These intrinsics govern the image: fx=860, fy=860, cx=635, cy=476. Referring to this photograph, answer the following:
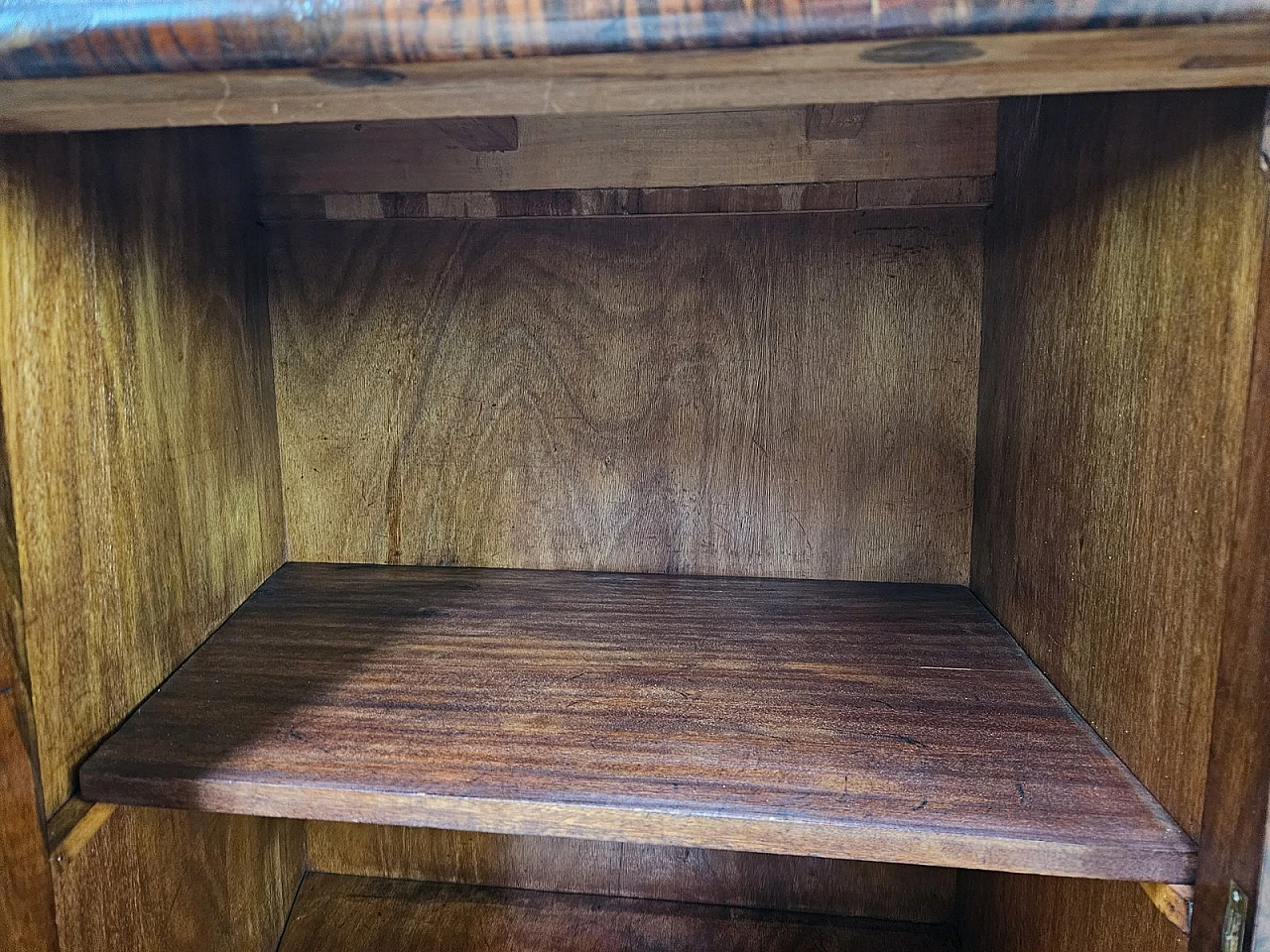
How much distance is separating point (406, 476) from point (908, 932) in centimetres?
71

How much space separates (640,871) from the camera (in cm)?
95

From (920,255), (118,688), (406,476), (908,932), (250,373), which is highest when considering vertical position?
(920,255)

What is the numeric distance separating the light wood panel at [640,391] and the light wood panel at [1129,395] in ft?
0.33

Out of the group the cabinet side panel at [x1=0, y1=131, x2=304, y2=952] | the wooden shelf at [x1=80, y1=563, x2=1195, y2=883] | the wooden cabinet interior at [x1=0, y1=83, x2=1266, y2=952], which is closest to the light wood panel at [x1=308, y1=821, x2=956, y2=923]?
the wooden cabinet interior at [x1=0, y1=83, x2=1266, y2=952]

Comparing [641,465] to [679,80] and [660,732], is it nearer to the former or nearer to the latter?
[660,732]

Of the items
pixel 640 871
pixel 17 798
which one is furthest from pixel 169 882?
pixel 640 871

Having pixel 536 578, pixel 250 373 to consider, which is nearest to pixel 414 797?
pixel 536 578

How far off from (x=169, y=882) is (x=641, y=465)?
53cm

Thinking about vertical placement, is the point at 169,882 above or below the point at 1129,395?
below

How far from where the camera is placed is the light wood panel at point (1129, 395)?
435mm

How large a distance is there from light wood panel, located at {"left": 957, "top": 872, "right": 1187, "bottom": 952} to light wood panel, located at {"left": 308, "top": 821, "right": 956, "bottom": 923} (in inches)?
2.6

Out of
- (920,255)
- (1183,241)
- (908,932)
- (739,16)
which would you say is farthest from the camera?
(908,932)

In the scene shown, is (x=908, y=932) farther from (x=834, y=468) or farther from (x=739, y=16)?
(x=739, y=16)

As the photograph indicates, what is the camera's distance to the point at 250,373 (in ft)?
2.74
